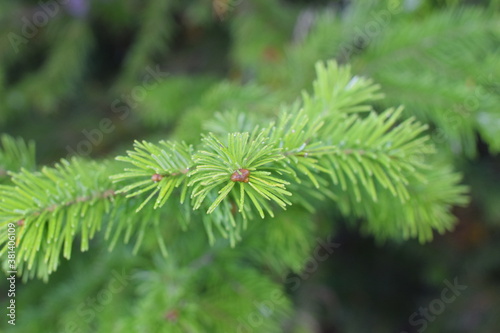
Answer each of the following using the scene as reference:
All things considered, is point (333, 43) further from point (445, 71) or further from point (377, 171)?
point (377, 171)

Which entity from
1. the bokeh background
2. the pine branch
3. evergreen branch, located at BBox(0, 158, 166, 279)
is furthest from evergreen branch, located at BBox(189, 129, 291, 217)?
the pine branch

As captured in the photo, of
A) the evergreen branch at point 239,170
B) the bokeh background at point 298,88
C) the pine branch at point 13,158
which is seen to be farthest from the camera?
the bokeh background at point 298,88

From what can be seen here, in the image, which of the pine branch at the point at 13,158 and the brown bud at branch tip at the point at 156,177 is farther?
the pine branch at the point at 13,158

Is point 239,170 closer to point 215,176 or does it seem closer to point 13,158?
point 215,176

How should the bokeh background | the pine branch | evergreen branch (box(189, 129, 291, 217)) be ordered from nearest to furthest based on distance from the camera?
evergreen branch (box(189, 129, 291, 217)), the pine branch, the bokeh background

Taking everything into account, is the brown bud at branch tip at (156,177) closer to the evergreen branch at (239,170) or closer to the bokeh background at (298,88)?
the evergreen branch at (239,170)

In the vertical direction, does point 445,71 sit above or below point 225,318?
above

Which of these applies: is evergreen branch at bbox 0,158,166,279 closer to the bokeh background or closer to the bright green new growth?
the bright green new growth

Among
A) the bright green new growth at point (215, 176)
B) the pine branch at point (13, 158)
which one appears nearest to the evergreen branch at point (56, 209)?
the bright green new growth at point (215, 176)

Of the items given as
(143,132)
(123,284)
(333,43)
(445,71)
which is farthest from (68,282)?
(445,71)
